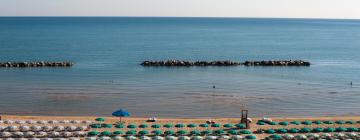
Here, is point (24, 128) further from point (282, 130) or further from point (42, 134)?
point (282, 130)

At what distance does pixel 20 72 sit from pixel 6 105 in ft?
83.2

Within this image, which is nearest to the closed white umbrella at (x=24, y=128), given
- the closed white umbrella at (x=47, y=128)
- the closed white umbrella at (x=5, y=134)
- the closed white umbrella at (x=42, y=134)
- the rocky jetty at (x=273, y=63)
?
the closed white umbrella at (x=47, y=128)

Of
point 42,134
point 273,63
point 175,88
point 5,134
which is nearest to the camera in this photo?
point 5,134

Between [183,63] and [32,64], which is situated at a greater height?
[183,63]

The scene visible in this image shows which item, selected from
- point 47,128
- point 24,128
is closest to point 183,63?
point 47,128

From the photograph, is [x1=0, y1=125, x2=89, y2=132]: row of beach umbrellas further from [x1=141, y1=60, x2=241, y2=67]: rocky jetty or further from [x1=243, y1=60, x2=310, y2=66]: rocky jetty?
[x1=243, y1=60, x2=310, y2=66]: rocky jetty

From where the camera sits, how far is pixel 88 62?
8750 cm

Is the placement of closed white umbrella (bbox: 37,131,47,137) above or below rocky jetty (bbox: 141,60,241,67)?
below

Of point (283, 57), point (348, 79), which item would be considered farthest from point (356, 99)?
point (283, 57)

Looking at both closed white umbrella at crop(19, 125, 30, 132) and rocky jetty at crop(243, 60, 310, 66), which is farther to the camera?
rocky jetty at crop(243, 60, 310, 66)

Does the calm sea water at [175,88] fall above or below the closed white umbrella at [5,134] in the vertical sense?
above

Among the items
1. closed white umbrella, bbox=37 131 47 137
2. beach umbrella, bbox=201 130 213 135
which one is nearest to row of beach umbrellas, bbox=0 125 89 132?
closed white umbrella, bbox=37 131 47 137

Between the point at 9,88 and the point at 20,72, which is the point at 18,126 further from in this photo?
the point at 20,72

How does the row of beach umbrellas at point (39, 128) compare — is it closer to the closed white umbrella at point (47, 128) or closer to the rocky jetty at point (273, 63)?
the closed white umbrella at point (47, 128)
